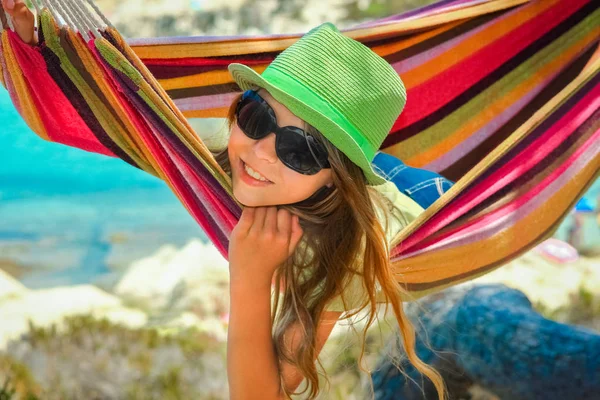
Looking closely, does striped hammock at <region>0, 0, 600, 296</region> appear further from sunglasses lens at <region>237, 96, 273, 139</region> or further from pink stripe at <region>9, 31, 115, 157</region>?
sunglasses lens at <region>237, 96, 273, 139</region>

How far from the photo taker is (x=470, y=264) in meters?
1.43

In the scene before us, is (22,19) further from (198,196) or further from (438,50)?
(438,50)

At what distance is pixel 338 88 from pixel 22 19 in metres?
0.59

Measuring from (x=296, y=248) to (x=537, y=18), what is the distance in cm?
115

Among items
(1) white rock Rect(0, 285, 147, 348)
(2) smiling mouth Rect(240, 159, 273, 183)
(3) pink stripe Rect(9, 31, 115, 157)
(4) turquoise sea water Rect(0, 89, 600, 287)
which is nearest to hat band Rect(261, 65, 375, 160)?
(2) smiling mouth Rect(240, 159, 273, 183)

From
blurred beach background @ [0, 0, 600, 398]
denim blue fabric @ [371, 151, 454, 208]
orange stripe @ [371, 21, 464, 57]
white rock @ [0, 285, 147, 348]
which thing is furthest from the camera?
white rock @ [0, 285, 147, 348]

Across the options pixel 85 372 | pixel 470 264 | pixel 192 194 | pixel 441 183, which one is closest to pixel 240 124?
pixel 192 194

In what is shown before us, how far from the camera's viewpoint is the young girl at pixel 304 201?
3.45ft

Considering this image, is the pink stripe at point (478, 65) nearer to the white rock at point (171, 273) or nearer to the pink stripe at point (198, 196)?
the pink stripe at point (198, 196)

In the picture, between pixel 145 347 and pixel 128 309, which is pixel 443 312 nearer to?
pixel 145 347

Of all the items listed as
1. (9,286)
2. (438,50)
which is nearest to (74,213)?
(9,286)

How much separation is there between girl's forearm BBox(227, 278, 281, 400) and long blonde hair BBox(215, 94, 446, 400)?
0.05 metres

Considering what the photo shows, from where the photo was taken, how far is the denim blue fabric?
1.64 metres

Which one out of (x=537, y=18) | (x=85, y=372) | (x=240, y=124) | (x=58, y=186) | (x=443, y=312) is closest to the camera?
(x=240, y=124)
